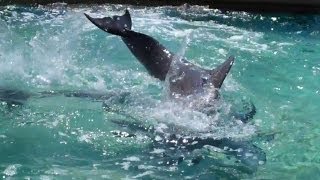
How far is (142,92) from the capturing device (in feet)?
23.1

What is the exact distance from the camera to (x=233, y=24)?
433 inches

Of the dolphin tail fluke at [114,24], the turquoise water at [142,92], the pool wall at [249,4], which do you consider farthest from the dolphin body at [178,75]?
the pool wall at [249,4]

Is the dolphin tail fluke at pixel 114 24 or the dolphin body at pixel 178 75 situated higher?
the dolphin tail fluke at pixel 114 24

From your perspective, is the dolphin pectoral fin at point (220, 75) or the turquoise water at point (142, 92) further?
the dolphin pectoral fin at point (220, 75)

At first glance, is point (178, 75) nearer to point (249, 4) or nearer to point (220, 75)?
point (220, 75)

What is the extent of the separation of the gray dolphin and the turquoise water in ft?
0.89

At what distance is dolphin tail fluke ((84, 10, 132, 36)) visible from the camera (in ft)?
20.9

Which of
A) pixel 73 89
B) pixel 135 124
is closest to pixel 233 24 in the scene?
pixel 73 89

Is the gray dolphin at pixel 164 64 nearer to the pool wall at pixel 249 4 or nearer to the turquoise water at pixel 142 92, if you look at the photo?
the turquoise water at pixel 142 92

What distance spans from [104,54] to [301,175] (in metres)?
4.11

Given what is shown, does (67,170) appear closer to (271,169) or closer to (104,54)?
(271,169)

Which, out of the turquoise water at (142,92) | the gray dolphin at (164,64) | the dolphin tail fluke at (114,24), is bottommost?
the turquoise water at (142,92)

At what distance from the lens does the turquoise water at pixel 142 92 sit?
5383 mm

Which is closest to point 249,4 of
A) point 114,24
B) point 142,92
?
point 142,92
